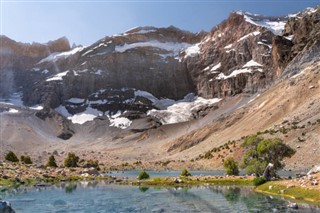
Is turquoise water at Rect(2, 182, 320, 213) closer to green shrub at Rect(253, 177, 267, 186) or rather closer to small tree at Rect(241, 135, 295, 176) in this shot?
green shrub at Rect(253, 177, 267, 186)

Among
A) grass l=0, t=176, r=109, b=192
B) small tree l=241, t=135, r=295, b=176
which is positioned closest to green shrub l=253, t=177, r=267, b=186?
small tree l=241, t=135, r=295, b=176

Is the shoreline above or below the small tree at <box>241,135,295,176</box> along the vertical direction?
below

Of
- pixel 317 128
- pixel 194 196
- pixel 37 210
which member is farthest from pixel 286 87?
pixel 37 210

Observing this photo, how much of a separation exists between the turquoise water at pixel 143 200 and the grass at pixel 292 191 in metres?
1.73

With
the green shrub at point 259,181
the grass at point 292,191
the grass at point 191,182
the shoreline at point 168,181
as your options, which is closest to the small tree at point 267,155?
the shoreline at point 168,181

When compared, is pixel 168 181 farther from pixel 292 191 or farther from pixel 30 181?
pixel 292 191

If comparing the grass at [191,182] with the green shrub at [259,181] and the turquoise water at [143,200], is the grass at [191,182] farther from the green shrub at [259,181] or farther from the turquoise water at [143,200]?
the green shrub at [259,181]

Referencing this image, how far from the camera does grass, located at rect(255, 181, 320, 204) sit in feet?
144

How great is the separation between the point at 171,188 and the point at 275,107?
414ft

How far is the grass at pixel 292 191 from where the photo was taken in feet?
144

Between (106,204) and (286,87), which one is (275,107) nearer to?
(286,87)

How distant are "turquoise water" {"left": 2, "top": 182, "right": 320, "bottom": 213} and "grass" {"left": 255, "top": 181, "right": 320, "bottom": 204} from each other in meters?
1.73

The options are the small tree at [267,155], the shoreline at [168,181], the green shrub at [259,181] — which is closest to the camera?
the shoreline at [168,181]

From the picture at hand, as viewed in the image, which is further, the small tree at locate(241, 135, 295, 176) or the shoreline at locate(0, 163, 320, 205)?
the small tree at locate(241, 135, 295, 176)
